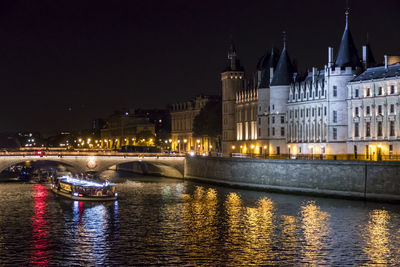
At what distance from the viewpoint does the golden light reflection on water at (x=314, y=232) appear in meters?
50.1

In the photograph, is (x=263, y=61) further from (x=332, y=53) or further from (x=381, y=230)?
(x=381, y=230)

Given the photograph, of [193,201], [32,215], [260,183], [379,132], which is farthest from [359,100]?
[32,215]

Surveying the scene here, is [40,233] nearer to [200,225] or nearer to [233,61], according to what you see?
[200,225]

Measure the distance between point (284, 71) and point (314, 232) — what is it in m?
63.5

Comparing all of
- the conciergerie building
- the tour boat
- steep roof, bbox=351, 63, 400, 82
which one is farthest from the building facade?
the tour boat

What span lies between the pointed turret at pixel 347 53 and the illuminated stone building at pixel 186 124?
2662 inches

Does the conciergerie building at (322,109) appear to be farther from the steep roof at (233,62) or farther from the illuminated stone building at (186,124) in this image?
the illuminated stone building at (186,124)

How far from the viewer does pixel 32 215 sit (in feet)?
223

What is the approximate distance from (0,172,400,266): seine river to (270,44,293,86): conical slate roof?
38498mm

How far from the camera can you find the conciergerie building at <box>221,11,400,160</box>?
304 feet

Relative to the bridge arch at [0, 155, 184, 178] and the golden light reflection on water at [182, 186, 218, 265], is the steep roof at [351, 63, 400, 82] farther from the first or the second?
the bridge arch at [0, 155, 184, 178]

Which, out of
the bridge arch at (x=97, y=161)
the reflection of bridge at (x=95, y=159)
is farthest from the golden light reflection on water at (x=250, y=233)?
the reflection of bridge at (x=95, y=159)

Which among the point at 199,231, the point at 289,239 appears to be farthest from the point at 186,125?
the point at 289,239

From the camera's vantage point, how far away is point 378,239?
54312 millimetres
